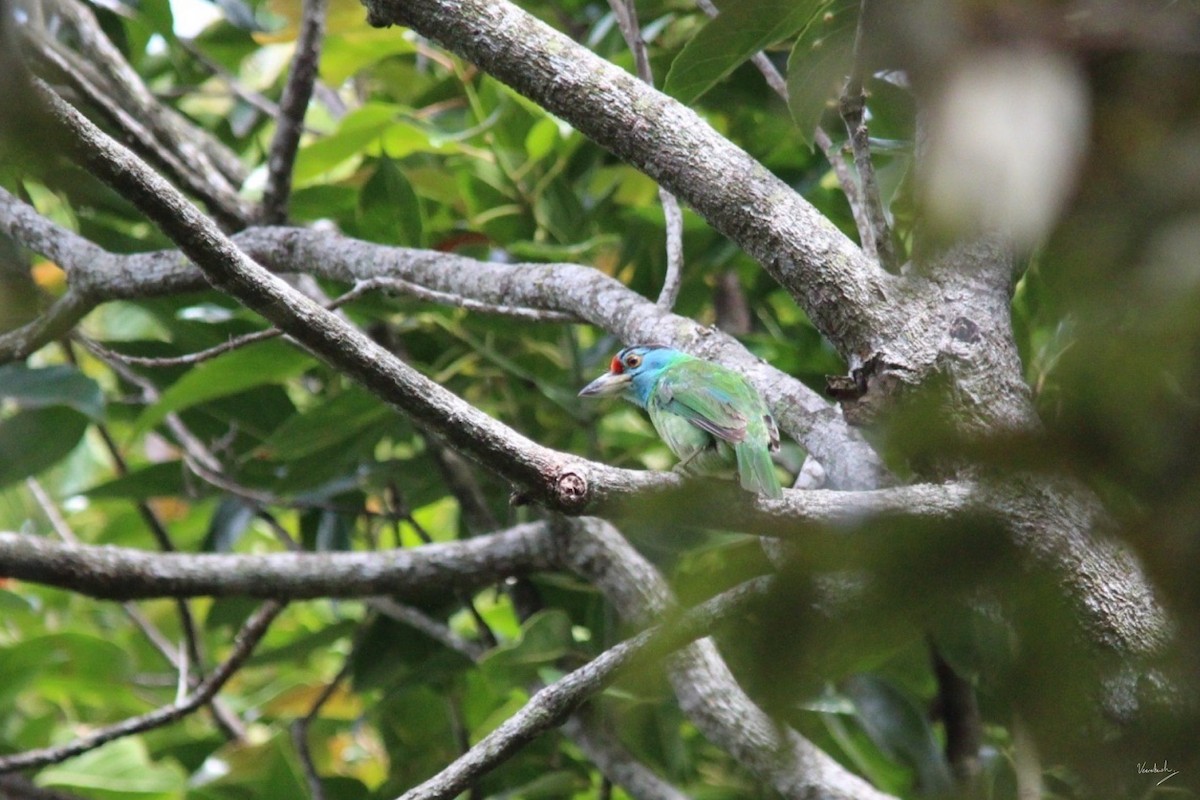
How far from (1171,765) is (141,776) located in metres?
3.90

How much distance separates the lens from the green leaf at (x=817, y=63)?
8.03 feet

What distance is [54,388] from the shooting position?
A: 3.75 meters

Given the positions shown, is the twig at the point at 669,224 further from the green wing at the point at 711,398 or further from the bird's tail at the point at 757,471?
the bird's tail at the point at 757,471

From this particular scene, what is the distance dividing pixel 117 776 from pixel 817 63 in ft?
11.1

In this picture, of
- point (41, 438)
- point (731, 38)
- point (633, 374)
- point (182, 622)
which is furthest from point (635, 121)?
point (182, 622)

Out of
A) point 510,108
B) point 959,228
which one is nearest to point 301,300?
point 959,228

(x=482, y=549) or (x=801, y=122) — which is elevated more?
(x=801, y=122)

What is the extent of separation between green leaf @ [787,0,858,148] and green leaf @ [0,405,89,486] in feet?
9.01

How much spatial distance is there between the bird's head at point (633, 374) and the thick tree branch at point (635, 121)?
2.50 ft

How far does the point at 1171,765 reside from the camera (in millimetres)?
793

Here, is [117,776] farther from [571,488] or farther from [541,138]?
[571,488]

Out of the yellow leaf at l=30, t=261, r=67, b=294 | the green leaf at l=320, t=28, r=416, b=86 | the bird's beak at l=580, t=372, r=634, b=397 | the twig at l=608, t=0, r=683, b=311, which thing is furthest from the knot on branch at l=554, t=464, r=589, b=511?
the yellow leaf at l=30, t=261, r=67, b=294

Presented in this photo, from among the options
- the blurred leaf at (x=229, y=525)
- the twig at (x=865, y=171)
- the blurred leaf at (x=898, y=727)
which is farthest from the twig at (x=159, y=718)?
the twig at (x=865, y=171)

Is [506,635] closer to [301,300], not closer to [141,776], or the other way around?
[141,776]
